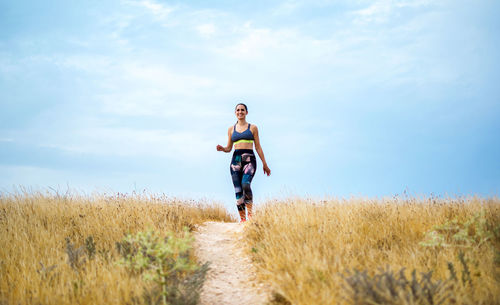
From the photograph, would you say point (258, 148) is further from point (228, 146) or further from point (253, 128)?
point (228, 146)

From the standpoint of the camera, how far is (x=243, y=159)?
30.7 ft

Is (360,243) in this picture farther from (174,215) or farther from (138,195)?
(138,195)

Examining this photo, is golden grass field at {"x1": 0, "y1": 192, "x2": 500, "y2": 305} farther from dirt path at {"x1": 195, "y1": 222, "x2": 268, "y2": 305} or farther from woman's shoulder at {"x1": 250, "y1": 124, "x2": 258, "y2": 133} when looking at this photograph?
woman's shoulder at {"x1": 250, "y1": 124, "x2": 258, "y2": 133}

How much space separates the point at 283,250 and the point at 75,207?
19.0 ft

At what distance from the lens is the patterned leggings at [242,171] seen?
367 inches

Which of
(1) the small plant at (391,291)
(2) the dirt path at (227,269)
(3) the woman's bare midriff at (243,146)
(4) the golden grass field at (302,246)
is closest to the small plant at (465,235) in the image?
(4) the golden grass field at (302,246)

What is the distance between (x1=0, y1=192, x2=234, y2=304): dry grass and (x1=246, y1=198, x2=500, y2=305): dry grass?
2.03 metres

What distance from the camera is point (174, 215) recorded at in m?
8.34

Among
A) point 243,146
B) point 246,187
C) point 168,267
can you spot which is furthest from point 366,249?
point 243,146

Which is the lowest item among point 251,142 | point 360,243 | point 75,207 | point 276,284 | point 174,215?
point 276,284

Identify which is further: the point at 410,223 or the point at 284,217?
the point at 284,217

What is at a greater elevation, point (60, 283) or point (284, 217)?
point (284, 217)

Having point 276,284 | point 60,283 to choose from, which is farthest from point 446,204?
point 60,283

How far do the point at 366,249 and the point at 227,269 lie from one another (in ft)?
8.24
